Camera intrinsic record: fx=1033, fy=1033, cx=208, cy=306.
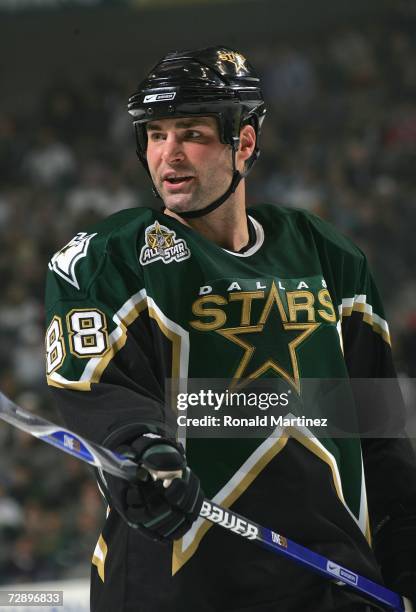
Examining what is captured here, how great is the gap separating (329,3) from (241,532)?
5.30 metres

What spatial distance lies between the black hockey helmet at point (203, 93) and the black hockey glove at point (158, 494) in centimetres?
54

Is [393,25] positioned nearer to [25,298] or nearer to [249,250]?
[25,298]

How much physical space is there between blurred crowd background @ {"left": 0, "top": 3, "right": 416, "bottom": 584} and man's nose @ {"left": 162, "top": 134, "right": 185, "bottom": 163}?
10.6ft

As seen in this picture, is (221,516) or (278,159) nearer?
(221,516)

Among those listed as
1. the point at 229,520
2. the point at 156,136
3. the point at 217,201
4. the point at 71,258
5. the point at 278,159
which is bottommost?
the point at 229,520

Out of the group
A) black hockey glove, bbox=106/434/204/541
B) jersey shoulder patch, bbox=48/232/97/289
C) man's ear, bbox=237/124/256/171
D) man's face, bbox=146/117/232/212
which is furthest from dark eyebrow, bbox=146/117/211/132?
black hockey glove, bbox=106/434/204/541

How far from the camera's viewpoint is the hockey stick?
1.47 meters

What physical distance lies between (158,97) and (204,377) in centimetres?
50

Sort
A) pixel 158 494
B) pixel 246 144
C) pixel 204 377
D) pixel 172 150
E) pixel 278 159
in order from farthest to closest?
pixel 278 159
pixel 246 144
pixel 172 150
pixel 204 377
pixel 158 494

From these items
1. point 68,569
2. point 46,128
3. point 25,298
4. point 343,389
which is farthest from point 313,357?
point 46,128

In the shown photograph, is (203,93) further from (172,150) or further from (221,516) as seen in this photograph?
(221,516)

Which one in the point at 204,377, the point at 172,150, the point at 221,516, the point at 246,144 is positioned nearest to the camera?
the point at 221,516

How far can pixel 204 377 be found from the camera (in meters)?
1.72

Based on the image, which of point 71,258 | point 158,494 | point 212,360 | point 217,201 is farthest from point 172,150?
point 158,494
